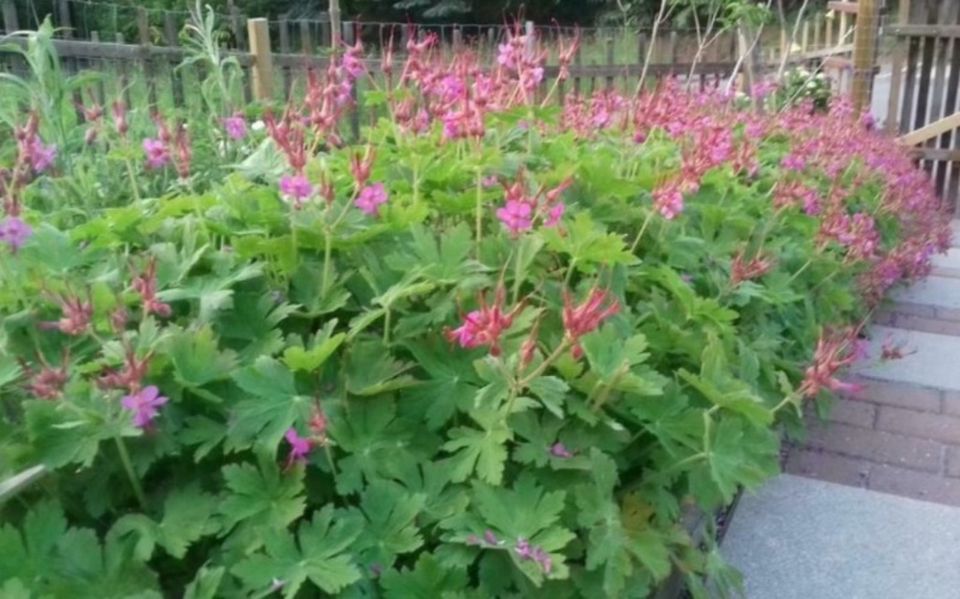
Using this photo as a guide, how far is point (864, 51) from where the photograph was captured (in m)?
6.54

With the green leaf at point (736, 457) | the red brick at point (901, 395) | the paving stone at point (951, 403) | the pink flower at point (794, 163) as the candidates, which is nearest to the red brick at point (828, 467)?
the red brick at point (901, 395)

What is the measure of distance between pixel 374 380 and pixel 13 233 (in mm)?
525

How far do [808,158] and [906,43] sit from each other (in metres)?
4.40

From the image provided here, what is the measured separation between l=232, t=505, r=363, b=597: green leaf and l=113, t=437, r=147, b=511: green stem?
19 cm

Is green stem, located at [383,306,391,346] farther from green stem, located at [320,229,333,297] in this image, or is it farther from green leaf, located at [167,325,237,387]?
green leaf, located at [167,325,237,387]

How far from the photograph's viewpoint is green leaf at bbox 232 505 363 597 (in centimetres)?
108

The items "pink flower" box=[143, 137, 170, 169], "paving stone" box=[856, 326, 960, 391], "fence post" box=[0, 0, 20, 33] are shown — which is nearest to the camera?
"pink flower" box=[143, 137, 170, 169]

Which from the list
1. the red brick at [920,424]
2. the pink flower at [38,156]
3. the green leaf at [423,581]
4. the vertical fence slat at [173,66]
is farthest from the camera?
the vertical fence slat at [173,66]

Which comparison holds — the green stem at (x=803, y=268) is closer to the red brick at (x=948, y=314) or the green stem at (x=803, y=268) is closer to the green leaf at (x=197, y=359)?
the green leaf at (x=197, y=359)

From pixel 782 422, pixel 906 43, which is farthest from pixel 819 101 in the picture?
pixel 782 422

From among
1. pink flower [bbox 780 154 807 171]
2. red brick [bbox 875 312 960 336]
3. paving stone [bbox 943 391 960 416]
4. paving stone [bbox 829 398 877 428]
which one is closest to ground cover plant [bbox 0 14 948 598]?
paving stone [bbox 829 398 877 428]

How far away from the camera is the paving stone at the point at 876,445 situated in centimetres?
262

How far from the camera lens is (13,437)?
1.19 m

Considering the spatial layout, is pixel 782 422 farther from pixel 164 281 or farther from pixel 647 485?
pixel 164 281
